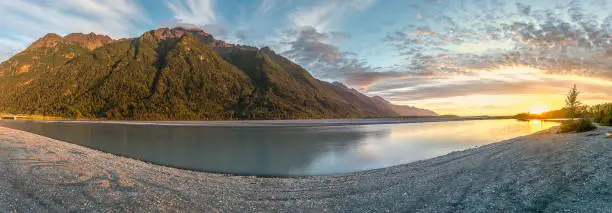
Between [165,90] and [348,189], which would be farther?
[165,90]

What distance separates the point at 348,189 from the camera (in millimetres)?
11375

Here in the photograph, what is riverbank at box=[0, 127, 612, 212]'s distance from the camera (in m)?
8.08

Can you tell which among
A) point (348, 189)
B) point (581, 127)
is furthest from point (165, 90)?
point (581, 127)

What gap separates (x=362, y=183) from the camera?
40.6ft

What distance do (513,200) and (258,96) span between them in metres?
157

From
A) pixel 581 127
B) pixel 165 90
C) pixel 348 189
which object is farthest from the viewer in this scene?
pixel 165 90

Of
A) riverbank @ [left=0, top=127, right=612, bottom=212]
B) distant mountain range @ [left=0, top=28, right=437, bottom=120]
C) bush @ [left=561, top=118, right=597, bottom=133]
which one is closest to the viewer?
riverbank @ [left=0, top=127, right=612, bottom=212]

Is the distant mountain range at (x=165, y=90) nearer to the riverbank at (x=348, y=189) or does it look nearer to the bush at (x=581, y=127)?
the bush at (x=581, y=127)

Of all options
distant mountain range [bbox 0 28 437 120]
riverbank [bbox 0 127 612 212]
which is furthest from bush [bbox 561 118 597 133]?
distant mountain range [bbox 0 28 437 120]

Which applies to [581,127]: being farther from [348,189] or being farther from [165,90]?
[165,90]

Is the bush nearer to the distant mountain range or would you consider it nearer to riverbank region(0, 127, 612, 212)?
riverbank region(0, 127, 612, 212)

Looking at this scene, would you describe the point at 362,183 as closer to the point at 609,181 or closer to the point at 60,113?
the point at 609,181

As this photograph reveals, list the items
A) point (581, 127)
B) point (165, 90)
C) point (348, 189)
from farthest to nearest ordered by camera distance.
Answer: point (165, 90) < point (581, 127) < point (348, 189)

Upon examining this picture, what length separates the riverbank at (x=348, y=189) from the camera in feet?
26.5
